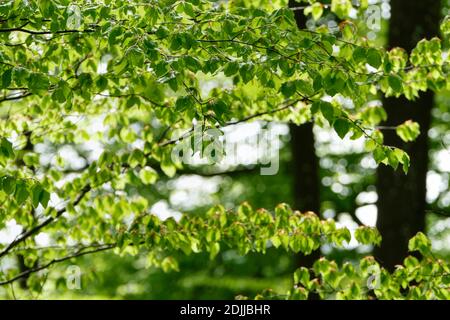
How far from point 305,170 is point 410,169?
2736mm

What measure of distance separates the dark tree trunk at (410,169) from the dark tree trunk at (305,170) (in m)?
2.13

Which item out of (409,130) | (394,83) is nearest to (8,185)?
(394,83)

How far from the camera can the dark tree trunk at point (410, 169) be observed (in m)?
7.10

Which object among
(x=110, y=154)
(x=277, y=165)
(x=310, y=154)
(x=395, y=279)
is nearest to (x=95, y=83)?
(x=110, y=154)

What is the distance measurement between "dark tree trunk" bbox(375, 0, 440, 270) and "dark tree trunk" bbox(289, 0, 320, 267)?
2.13m

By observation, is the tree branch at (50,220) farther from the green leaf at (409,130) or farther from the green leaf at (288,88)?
the green leaf at (409,130)

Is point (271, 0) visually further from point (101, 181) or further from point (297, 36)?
point (101, 181)

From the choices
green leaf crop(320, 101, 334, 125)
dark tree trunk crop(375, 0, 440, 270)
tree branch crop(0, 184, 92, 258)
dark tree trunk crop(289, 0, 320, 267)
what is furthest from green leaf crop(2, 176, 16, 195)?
dark tree trunk crop(289, 0, 320, 267)

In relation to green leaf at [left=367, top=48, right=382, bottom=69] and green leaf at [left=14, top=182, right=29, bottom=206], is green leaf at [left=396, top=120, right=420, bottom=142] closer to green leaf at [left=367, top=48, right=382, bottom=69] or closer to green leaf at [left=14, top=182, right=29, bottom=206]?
green leaf at [left=367, top=48, right=382, bottom=69]

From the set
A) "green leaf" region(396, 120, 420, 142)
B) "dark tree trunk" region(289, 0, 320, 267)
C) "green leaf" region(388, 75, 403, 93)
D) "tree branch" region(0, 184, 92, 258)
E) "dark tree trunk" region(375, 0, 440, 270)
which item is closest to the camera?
"green leaf" region(388, 75, 403, 93)

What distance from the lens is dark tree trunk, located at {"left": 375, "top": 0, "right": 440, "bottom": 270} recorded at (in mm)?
7102
